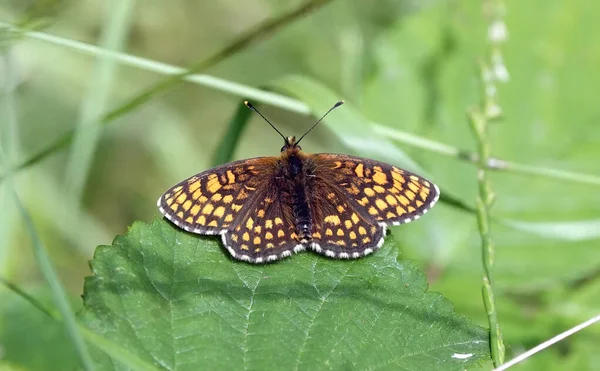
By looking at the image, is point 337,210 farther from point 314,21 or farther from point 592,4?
point 314,21

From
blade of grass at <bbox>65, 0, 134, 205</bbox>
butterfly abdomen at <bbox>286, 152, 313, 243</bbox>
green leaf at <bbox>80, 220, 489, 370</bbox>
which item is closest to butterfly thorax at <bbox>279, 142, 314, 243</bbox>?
butterfly abdomen at <bbox>286, 152, 313, 243</bbox>

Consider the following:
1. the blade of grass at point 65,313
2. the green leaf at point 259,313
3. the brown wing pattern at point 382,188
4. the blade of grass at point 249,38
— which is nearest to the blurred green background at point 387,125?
the brown wing pattern at point 382,188

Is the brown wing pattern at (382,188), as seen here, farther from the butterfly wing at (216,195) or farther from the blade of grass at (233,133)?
the blade of grass at (233,133)

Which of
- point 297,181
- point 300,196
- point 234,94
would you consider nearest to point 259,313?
point 300,196

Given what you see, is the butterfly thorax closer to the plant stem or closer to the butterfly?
the butterfly

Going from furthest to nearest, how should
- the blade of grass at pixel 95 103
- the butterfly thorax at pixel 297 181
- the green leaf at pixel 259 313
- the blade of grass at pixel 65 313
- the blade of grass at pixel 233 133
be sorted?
the blade of grass at pixel 233 133, the butterfly thorax at pixel 297 181, the blade of grass at pixel 95 103, the green leaf at pixel 259 313, the blade of grass at pixel 65 313

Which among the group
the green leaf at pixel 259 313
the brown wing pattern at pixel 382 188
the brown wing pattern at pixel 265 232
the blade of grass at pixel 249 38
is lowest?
the green leaf at pixel 259 313

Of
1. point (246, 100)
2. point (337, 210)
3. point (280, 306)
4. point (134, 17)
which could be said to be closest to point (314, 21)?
point (134, 17)
